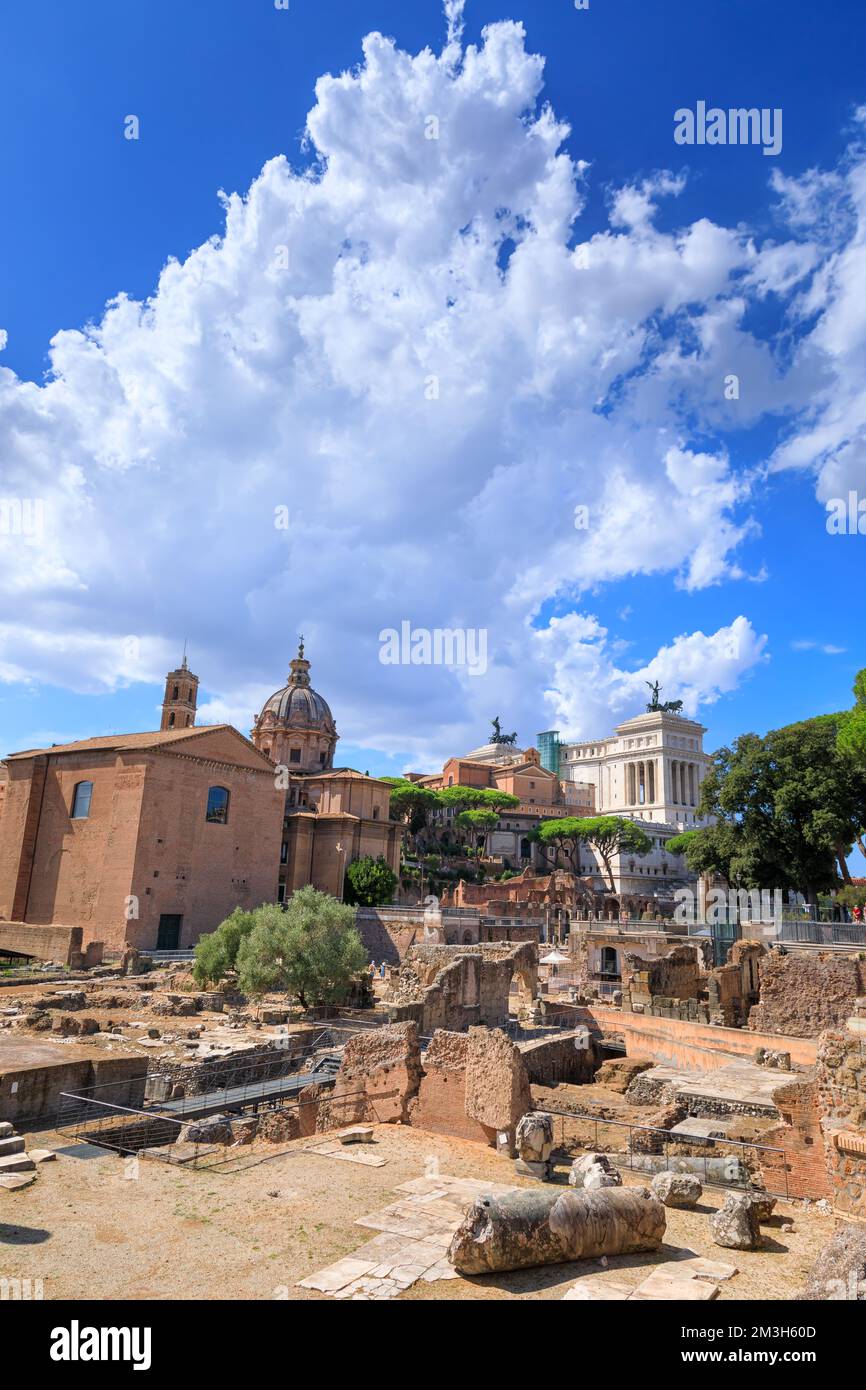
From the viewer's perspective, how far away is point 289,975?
1101 inches

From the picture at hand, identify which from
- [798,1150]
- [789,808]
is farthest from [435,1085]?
[789,808]

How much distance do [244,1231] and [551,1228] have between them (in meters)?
3.42

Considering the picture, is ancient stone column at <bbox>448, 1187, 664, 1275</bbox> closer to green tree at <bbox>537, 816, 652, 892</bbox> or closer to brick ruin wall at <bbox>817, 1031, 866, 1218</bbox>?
brick ruin wall at <bbox>817, 1031, 866, 1218</bbox>

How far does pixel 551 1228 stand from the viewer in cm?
785

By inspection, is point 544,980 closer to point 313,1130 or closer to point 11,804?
point 313,1130

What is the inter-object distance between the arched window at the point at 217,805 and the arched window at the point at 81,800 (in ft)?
22.3

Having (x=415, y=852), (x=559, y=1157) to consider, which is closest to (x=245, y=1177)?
(x=559, y=1157)

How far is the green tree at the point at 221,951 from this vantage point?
32144 mm

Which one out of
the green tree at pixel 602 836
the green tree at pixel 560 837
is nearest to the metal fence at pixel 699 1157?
the green tree at pixel 602 836

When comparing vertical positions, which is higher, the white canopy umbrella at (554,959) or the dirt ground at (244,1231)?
the white canopy umbrella at (554,959)

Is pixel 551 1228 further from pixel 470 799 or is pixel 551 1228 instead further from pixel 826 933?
pixel 470 799

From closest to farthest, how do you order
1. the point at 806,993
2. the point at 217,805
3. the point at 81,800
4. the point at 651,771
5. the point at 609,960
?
the point at 806,993 < the point at 609,960 < the point at 81,800 < the point at 217,805 < the point at 651,771

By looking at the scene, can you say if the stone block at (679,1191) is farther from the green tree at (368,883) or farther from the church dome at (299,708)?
the church dome at (299,708)
